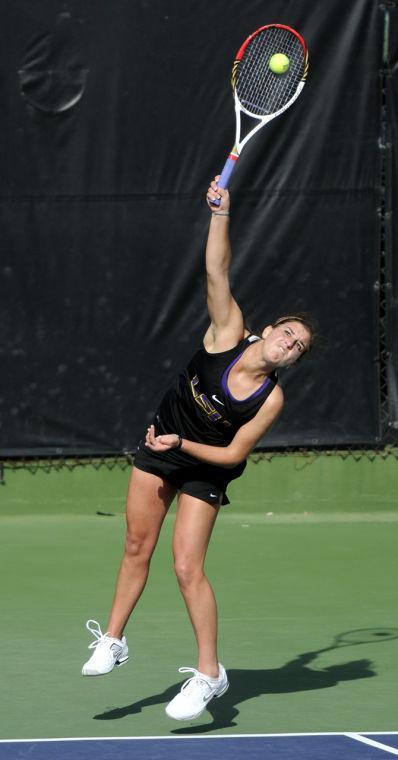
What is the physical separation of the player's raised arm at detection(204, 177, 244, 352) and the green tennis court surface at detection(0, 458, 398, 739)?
1.21 meters

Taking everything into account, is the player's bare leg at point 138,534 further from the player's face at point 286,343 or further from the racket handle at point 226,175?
the racket handle at point 226,175

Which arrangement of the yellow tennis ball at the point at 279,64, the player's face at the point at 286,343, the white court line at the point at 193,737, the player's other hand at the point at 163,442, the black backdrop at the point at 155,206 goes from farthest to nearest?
the black backdrop at the point at 155,206, the yellow tennis ball at the point at 279,64, the player's face at the point at 286,343, the player's other hand at the point at 163,442, the white court line at the point at 193,737

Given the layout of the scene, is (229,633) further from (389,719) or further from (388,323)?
(388,323)

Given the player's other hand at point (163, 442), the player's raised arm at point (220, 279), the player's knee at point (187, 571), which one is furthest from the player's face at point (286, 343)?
the player's knee at point (187, 571)

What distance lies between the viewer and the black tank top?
4.72 metres

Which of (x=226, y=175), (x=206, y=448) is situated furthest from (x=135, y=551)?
(x=226, y=175)

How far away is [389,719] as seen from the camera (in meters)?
4.71

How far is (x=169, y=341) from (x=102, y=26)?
1783 millimetres

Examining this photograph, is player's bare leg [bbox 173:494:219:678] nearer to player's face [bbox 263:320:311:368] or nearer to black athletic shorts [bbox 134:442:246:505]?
black athletic shorts [bbox 134:442:246:505]

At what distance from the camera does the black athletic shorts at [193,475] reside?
4773 mm

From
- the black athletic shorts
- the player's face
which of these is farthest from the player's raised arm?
the black athletic shorts

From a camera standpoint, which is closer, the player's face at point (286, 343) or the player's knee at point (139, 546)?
the player's face at point (286, 343)

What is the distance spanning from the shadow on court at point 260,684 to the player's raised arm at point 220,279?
3.85 feet

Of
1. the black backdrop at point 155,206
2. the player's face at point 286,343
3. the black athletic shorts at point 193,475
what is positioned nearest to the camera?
the player's face at point 286,343
